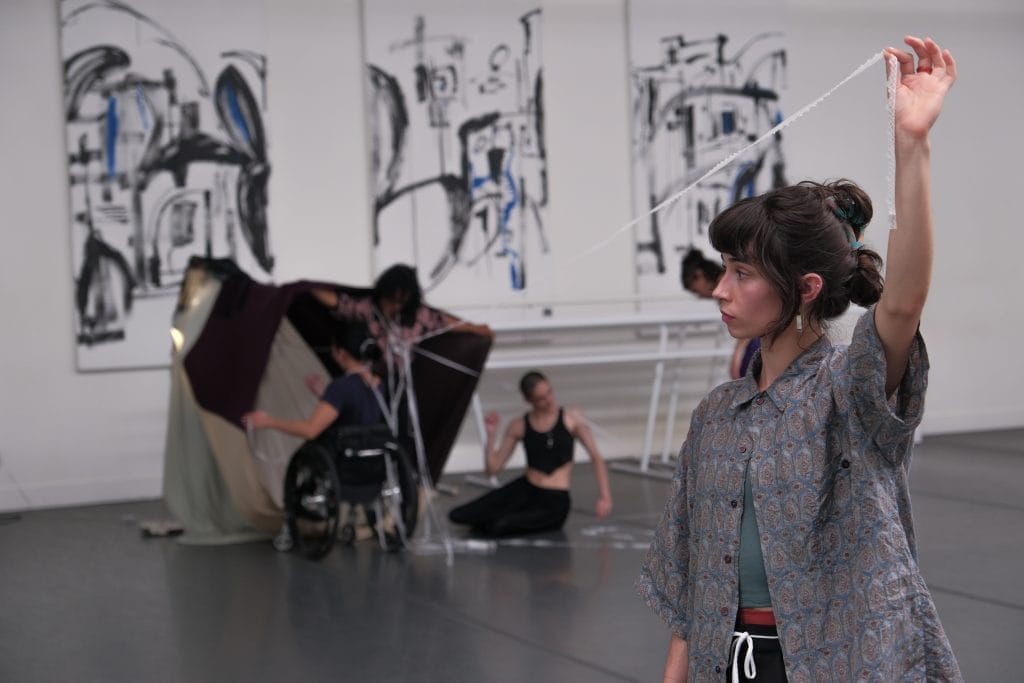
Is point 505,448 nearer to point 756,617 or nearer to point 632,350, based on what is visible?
point 632,350

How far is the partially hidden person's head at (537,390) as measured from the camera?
6279mm

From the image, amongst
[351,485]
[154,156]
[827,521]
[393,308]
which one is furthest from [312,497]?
[827,521]

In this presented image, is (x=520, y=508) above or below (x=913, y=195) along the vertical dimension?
below

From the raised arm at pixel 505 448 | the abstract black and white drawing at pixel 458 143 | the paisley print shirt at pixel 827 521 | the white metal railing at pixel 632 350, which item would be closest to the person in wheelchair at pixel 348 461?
the raised arm at pixel 505 448

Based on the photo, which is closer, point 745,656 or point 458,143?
point 745,656

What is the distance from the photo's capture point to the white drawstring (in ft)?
5.26

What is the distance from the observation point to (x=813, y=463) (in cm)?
157

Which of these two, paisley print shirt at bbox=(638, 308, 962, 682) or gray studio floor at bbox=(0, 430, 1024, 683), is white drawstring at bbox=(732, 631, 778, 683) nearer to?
paisley print shirt at bbox=(638, 308, 962, 682)

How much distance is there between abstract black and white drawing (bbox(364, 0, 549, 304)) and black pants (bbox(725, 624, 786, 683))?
6678 mm

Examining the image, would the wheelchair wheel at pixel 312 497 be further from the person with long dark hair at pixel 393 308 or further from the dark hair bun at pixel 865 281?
the dark hair bun at pixel 865 281

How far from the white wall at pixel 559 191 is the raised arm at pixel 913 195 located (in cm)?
675

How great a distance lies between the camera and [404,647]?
164 inches

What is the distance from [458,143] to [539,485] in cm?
282

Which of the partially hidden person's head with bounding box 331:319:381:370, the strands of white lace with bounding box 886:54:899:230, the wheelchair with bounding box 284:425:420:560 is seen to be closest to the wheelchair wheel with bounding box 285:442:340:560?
the wheelchair with bounding box 284:425:420:560
